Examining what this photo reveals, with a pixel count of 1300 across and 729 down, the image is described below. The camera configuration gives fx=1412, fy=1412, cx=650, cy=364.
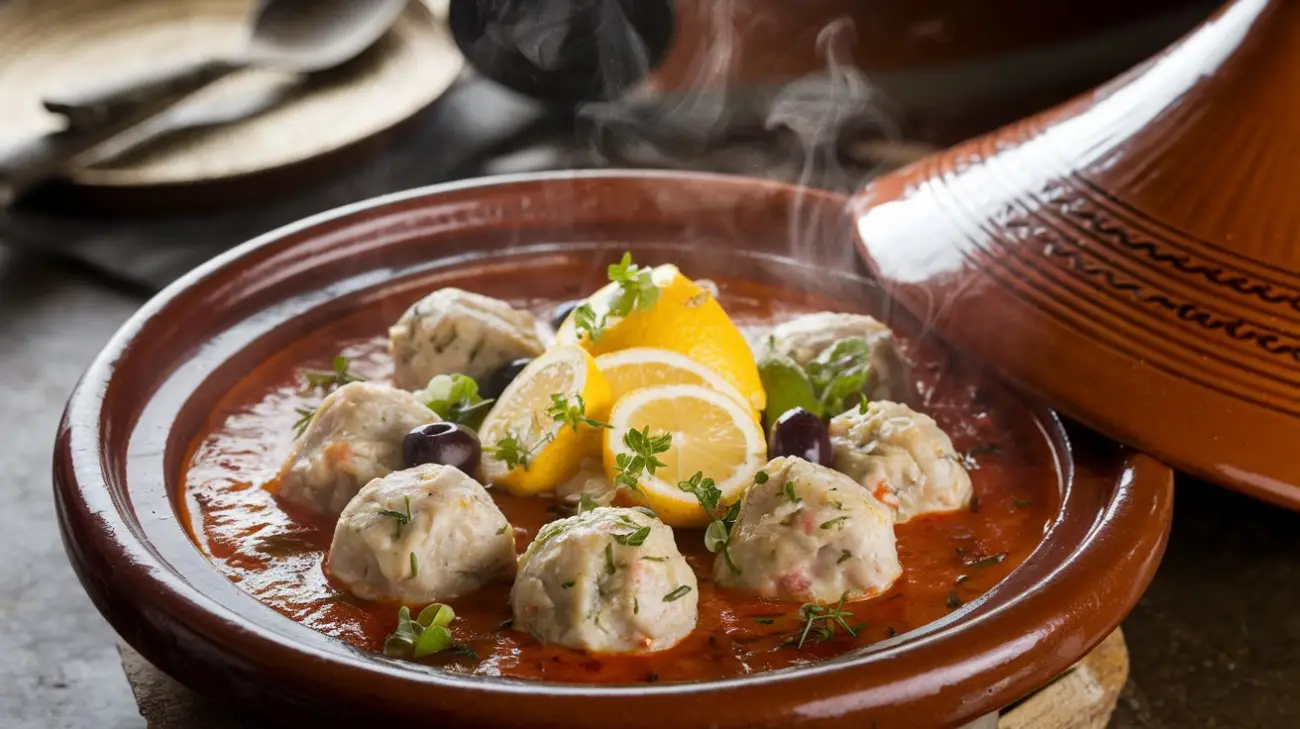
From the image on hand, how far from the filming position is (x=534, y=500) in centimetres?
266

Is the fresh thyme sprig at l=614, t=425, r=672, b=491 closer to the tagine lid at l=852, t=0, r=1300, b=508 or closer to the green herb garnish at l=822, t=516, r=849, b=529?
the green herb garnish at l=822, t=516, r=849, b=529

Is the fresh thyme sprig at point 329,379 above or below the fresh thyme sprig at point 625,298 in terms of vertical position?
below

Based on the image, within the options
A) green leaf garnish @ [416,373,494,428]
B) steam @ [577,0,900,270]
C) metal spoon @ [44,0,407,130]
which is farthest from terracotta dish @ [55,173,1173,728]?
metal spoon @ [44,0,407,130]

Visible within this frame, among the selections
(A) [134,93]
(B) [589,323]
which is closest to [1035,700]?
(B) [589,323]

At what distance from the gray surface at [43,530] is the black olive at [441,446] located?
75cm

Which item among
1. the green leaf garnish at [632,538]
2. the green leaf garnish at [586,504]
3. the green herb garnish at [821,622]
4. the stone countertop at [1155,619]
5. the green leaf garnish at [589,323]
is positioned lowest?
the stone countertop at [1155,619]

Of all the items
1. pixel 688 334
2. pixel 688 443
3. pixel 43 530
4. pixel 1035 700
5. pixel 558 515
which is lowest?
pixel 1035 700

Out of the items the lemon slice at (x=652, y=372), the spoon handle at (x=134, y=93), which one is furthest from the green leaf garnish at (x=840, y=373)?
the spoon handle at (x=134, y=93)

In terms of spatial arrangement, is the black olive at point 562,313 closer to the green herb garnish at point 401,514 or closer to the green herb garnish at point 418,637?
the green herb garnish at point 401,514

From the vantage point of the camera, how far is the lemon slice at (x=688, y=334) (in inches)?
109

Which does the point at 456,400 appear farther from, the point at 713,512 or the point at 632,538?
the point at 632,538

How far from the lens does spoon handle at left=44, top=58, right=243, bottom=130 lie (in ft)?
14.0

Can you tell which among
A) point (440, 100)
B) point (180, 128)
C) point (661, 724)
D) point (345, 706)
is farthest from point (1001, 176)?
point (180, 128)

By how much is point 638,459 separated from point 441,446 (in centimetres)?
38
